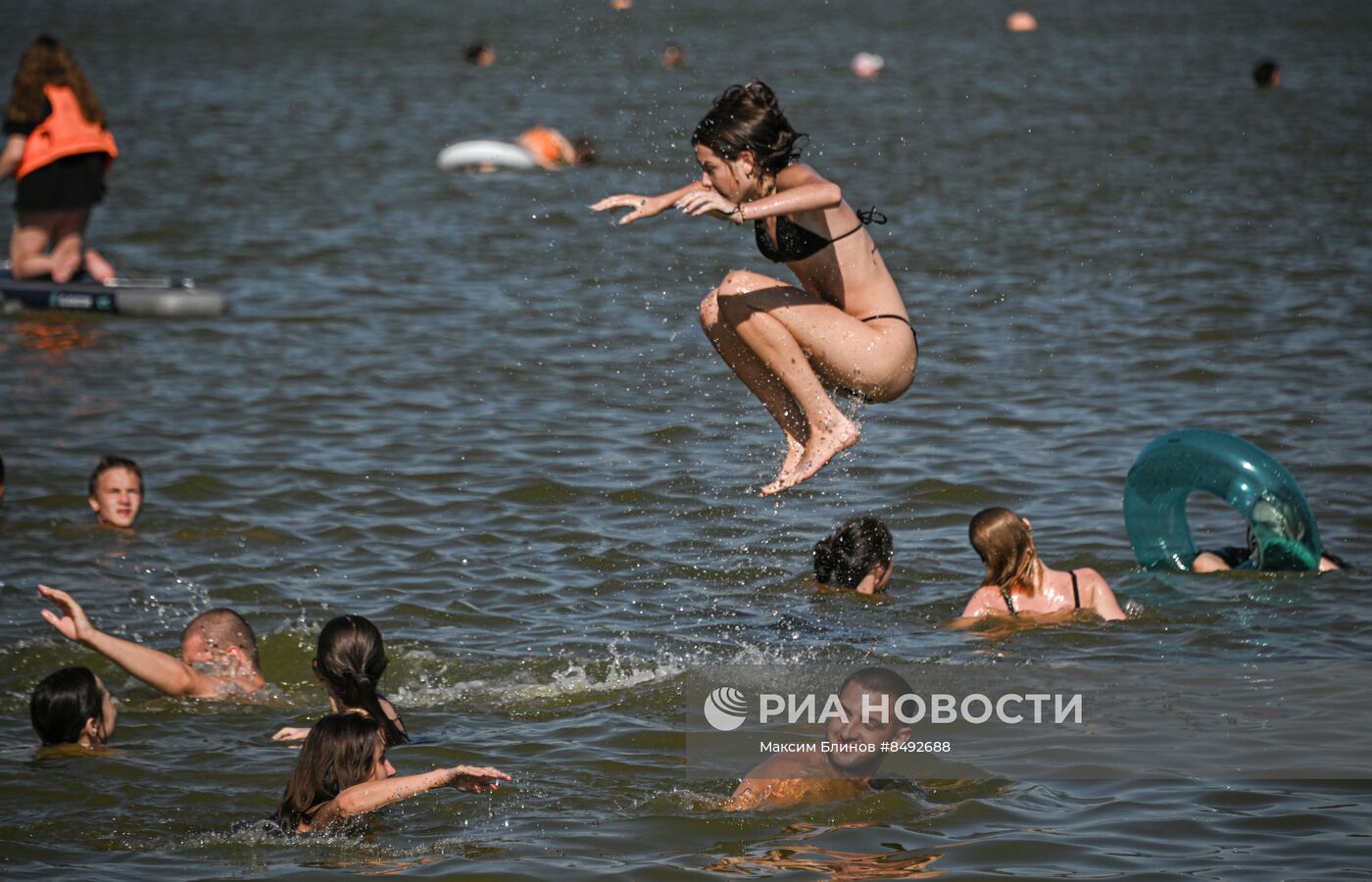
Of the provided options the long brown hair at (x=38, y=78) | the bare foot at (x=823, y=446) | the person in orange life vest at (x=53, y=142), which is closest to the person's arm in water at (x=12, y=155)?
the person in orange life vest at (x=53, y=142)

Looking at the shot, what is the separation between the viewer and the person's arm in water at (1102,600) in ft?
33.8

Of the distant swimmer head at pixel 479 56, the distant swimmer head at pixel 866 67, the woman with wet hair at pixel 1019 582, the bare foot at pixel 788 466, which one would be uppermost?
the distant swimmer head at pixel 479 56

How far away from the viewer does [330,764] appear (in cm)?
750

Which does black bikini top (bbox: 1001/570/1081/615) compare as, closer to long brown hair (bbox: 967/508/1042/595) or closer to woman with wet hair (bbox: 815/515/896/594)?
long brown hair (bbox: 967/508/1042/595)

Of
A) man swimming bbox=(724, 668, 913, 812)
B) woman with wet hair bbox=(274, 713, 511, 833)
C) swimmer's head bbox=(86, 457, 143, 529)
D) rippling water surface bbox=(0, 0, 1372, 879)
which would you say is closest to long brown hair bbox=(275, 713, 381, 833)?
woman with wet hair bbox=(274, 713, 511, 833)

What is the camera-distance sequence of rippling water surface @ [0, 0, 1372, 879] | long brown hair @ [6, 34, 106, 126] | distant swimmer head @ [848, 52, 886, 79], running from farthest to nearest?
1. distant swimmer head @ [848, 52, 886, 79]
2. long brown hair @ [6, 34, 106, 126]
3. rippling water surface @ [0, 0, 1372, 879]

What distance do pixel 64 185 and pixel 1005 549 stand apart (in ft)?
37.1

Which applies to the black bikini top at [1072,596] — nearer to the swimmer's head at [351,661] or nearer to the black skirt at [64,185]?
the swimmer's head at [351,661]

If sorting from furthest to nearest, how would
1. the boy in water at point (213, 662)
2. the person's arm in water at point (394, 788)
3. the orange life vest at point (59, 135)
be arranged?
the orange life vest at point (59, 135) → the boy in water at point (213, 662) → the person's arm in water at point (394, 788)

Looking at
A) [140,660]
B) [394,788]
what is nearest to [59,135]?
[140,660]

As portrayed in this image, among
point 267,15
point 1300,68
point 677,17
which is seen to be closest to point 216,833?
point 1300,68

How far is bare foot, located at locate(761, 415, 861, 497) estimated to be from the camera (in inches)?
337

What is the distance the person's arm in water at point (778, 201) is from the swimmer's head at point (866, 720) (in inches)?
79.5

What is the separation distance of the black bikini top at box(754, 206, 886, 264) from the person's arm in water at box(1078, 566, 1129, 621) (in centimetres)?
308
